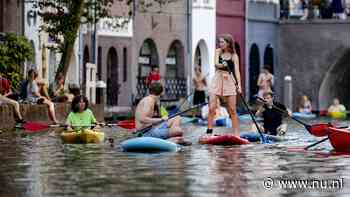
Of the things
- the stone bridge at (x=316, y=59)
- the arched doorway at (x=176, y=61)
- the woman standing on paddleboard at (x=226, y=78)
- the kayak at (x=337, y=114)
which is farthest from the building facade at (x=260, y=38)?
the woman standing on paddleboard at (x=226, y=78)

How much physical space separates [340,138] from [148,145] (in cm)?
263

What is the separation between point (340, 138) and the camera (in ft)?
68.5

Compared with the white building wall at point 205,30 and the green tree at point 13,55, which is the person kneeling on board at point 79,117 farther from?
the white building wall at point 205,30

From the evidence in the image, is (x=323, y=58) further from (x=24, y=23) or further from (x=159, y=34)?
(x=24, y=23)

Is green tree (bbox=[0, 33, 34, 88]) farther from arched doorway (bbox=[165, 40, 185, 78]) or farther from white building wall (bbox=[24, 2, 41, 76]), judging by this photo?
arched doorway (bbox=[165, 40, 185, 78])

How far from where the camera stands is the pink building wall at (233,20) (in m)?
58.8

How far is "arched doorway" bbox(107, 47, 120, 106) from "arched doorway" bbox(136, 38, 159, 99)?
1.35 meters

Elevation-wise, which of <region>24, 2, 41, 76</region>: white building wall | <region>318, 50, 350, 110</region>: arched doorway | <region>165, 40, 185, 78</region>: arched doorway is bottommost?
<region>318, 50, 350, 110</region>: arched doorway

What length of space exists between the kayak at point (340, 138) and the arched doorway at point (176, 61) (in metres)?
33.9

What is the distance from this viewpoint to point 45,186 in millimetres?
15367

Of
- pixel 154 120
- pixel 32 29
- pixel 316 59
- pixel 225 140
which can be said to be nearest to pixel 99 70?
pixel 32 29

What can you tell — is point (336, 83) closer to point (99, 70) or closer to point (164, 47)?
point (164, 47)

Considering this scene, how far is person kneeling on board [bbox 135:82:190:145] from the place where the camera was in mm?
22812

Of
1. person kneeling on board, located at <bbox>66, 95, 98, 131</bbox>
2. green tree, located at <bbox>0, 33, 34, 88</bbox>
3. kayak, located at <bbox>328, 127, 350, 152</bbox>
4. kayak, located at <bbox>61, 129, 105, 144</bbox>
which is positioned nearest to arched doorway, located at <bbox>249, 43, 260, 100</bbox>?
green tree, located at <bbox>0, 33, 34, 88</bbox>
